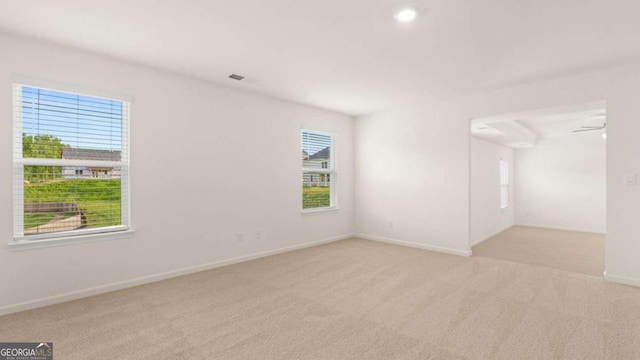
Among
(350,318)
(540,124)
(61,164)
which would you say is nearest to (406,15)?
(350,318)

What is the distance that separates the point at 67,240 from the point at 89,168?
752 mm

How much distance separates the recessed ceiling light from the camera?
2.31 m

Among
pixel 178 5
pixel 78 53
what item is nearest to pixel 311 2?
pixel 178 5

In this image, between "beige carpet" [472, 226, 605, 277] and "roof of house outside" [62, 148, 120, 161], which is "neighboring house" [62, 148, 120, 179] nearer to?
"roof of house outside" [62, 148, 120, 161]

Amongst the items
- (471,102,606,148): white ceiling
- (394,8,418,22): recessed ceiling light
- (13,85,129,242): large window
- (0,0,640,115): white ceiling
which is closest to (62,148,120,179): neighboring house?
(13,85,129,242): large window

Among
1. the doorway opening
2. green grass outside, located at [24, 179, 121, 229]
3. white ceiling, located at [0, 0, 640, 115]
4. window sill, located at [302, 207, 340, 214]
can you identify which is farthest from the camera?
window sill, located at [302, 207, 340, 214]

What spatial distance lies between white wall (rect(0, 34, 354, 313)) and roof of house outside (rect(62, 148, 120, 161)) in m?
0.20

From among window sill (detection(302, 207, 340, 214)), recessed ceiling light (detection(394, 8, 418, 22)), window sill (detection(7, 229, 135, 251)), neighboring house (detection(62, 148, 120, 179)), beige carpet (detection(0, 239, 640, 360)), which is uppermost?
recessed ceiling light (detection(394, 8, 418, 22))

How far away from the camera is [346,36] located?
276cm

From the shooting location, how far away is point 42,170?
2.94 m

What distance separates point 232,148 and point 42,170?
2.01m

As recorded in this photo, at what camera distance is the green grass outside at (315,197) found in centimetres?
543

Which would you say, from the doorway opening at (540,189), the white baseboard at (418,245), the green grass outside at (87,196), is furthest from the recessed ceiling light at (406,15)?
the white baseboard at (418,245)

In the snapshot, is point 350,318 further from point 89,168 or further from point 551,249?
point 551,249
